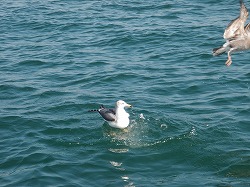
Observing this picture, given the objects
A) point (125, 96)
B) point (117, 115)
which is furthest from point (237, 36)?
point (125, 96)

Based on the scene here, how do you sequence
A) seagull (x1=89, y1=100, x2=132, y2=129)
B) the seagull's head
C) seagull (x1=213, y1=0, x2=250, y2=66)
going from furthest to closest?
1. the seagull's head
2. seagull (x1=89, y1=100, x2=132, y2=129)
3. seagull (x1=213, y1=0, x2=250, y2=66)

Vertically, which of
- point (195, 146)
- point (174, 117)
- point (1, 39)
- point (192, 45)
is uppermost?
point (1, 39)

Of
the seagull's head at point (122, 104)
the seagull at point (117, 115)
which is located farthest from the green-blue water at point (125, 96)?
the seagull's head at point (122, 104)

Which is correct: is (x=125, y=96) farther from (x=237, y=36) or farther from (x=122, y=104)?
(x=237, y=36)

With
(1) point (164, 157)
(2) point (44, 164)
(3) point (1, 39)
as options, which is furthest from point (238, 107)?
(3) point (1, 39)

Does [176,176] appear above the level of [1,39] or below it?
below

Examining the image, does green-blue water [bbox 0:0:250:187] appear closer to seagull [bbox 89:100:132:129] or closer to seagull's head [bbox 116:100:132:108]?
seagull [bbox 89:100:132:129]

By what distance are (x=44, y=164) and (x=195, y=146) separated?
3926 mm

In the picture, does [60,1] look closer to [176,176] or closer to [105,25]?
[105,25]

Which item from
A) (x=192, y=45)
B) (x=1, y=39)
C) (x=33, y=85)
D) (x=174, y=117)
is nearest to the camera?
(x=174, y=117)

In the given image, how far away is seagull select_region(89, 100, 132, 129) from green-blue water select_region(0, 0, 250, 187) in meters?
0.21

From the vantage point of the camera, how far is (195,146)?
15.8m

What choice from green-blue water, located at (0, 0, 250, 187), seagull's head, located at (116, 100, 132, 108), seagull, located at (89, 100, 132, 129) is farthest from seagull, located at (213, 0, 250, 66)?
seagull, located at (89, 100, 132, 129)

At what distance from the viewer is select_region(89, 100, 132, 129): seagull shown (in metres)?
17.2
